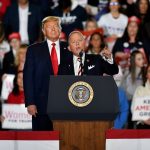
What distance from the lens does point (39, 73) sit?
6980 mm

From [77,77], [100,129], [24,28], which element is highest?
[24,28]

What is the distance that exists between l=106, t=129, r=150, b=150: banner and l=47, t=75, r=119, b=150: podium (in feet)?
0.38

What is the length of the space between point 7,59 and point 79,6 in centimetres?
181

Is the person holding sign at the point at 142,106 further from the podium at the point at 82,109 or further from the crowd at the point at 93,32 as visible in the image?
the podium at the point at 82,109

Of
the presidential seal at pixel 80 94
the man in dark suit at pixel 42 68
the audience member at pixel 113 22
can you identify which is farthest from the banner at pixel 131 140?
the audience member at pixel 113 22

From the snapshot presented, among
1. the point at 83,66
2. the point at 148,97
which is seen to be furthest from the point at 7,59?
the point at 83,66

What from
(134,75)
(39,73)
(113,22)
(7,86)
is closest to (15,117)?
(7,86)

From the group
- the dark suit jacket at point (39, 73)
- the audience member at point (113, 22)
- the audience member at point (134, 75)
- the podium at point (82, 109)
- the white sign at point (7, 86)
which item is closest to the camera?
the podium at point (82, 109)

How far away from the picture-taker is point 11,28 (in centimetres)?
1133

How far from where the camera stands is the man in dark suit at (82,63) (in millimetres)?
6484

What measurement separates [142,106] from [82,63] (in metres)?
2.28

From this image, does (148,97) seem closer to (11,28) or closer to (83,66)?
(83,66)

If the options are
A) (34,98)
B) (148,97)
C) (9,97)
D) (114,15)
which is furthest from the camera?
(114,15)

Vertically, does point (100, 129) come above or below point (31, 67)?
below
